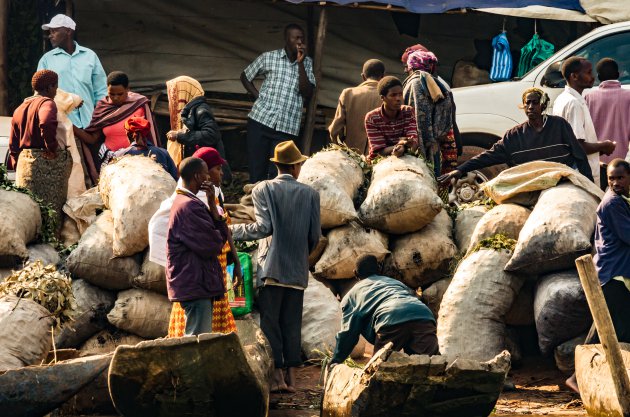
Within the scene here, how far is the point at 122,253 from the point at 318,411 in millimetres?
2106

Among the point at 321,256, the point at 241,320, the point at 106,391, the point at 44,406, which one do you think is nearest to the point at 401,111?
the point at 321,256

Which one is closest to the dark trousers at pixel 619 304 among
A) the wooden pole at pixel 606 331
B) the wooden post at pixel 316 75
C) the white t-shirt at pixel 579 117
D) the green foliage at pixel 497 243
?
the wooden pole at pixel 606 331

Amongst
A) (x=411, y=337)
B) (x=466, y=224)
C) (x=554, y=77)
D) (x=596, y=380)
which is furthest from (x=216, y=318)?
(x=554, y=77)

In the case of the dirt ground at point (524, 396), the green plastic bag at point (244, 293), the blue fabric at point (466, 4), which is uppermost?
the blue fabric at point (466, 4)

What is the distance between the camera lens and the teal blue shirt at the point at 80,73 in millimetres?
14680

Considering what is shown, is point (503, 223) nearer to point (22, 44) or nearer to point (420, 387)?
point (420, 387)

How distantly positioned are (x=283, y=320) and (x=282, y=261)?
1.46 ft

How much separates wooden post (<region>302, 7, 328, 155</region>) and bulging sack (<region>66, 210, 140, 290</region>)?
455cm

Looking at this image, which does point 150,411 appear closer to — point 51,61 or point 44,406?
point 44,406

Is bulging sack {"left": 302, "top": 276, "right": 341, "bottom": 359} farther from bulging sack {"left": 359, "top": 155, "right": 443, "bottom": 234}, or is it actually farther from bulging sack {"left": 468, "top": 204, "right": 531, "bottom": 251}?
bulging sack {"left": 468, "top": 204, "right": 531, "bottom": 251}

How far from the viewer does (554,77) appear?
569 inches

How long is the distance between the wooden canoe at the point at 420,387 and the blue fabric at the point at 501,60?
7.23 m

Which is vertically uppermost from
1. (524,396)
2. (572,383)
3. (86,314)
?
(86,314)

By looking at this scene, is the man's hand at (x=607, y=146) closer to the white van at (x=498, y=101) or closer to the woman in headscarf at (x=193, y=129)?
the white van at (x=498, y=101)
